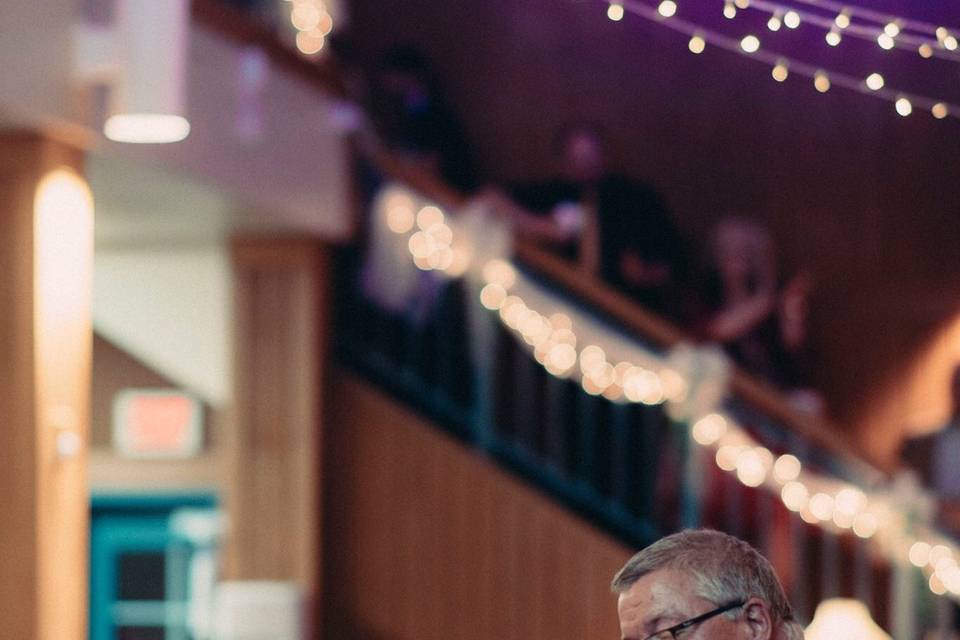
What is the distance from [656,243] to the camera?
6766mm

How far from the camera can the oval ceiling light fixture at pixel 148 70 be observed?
370 cm

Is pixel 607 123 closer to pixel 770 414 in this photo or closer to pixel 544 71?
pixel 544 71

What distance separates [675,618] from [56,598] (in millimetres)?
2411

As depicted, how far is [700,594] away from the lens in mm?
1959

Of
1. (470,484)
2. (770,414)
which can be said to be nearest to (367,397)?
(470,484)

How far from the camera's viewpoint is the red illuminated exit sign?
643cm

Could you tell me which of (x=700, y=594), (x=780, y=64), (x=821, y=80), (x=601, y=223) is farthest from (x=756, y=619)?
(x=601, y=223)

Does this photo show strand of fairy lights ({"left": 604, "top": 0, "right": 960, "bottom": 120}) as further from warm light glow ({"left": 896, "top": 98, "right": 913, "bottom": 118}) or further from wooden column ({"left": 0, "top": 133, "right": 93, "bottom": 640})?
wooden column ({"left": 0, "top": 133, "right": 93, "bottom": 640})

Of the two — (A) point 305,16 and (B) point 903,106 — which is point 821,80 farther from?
(A) point 305,16

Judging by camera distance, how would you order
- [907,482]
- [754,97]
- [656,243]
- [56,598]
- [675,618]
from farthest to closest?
[754,97]
[656,243]
[907,482]
[56,598]
[675,618]

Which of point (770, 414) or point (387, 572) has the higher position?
point (770, 414)

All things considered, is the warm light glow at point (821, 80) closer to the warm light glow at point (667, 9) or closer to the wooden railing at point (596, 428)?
the warm light glow at point (667, 9)

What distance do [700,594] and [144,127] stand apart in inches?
87.4

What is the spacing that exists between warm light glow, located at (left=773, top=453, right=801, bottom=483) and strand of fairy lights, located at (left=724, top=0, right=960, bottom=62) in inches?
83.6
